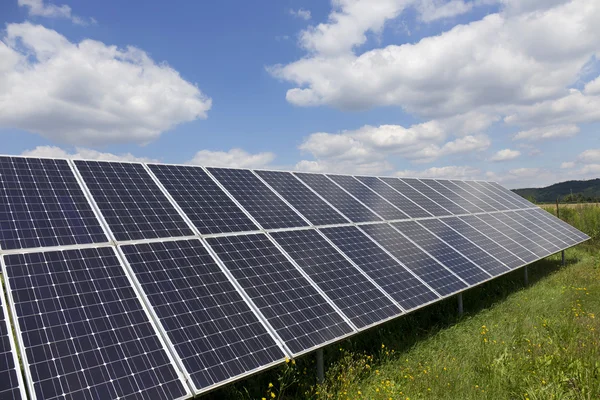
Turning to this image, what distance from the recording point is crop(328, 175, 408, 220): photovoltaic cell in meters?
14.0

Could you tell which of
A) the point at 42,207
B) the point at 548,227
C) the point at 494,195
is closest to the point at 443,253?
the point at 42,207

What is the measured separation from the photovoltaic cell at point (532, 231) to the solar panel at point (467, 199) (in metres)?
0.88

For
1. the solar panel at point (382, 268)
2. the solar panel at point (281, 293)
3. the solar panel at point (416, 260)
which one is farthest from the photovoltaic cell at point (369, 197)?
the solar panel at point (281, 293)

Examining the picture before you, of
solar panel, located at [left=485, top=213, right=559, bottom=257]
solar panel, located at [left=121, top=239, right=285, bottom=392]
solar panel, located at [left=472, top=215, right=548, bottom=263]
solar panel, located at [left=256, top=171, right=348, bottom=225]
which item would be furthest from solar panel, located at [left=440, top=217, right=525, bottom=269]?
solar panel, located at [left=121, top=239, right=285, bottom=392]

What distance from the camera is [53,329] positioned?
5.37 m

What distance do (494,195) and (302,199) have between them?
1609 centimetres

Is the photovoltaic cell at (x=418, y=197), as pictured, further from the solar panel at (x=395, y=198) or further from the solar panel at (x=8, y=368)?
the solar panel at (x=8, y=368)

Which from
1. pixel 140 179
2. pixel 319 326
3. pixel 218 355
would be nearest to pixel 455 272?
pixel 319 326

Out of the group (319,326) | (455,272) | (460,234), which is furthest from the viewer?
(460,234)

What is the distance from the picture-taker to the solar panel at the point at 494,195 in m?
22.3

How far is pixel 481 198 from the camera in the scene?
21.8 meters

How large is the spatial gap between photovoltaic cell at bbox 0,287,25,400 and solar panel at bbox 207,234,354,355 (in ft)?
11.7

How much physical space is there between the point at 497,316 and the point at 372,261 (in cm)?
469

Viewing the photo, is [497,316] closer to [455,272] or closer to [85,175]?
[455,272]
